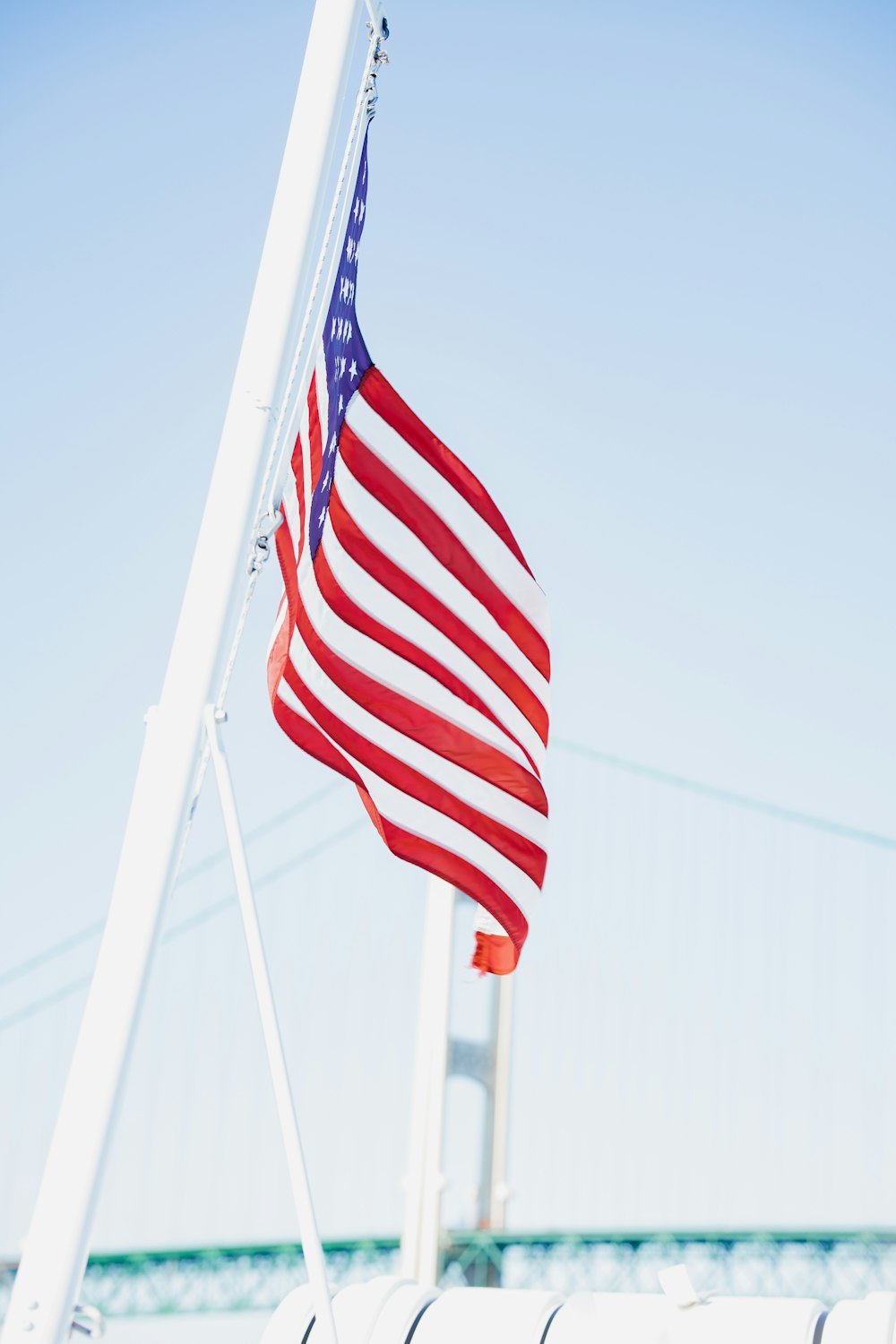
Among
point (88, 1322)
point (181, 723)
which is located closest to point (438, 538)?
point (181, 723)

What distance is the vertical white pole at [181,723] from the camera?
218 cm

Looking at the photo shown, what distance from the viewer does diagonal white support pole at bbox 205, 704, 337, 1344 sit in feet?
7.82

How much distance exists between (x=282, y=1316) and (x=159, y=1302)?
76.1 feet

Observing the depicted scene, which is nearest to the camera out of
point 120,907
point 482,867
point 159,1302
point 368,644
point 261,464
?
point 120,907

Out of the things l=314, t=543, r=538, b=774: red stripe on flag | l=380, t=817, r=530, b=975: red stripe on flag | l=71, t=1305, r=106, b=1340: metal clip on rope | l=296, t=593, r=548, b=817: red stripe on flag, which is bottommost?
l=71, t=1305, r=106, b=1340: metal clip on rope

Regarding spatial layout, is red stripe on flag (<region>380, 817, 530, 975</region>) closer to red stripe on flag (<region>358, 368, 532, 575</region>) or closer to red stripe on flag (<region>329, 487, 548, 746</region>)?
red stripe on flag (<region>329, 487, 548, 746</region>)

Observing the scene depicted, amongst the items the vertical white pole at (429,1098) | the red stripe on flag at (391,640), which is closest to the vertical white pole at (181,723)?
the red stripe on flag at (391,640)

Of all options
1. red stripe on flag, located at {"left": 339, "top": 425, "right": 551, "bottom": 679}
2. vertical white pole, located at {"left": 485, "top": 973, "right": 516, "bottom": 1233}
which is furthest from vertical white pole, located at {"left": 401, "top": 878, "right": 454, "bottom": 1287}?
red stripe on flag, located at {"left": 339, "top": 425, "right": 551, "bottom": 679}

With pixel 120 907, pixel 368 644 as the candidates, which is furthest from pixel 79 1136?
pixel 368 644

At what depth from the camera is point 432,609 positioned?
350 cm

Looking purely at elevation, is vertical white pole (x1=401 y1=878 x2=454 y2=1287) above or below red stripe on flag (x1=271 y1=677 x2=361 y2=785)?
above

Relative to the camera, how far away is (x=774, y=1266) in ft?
92.4

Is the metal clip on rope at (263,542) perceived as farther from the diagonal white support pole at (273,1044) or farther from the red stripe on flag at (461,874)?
the red stripe on flag at (461,874)

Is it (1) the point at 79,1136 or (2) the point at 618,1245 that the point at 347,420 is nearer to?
(1) the point at 79,1136
